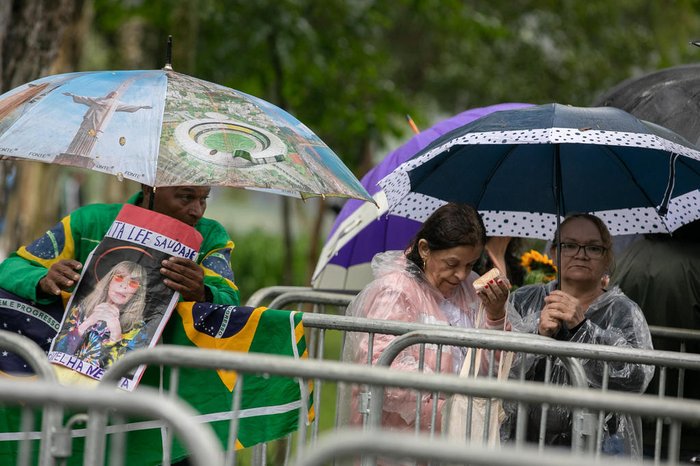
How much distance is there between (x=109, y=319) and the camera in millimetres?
4090

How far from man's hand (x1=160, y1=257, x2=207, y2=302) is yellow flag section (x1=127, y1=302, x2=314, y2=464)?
9 cm

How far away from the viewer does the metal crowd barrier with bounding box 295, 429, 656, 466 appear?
7.63ft

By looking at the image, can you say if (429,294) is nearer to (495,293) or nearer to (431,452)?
(495,293)

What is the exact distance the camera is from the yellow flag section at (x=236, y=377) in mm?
4246

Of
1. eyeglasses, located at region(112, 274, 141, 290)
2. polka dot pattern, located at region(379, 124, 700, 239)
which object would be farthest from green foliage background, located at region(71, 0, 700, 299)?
eyeglasses, located at region(112, 274, 141, 290)

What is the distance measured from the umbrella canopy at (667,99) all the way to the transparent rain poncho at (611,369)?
152cm

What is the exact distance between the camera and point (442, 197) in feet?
18.6

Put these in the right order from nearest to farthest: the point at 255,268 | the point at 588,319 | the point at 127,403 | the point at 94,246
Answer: the point at 127,403
the point at 94,246
the point at 588,319
the point at 255,268

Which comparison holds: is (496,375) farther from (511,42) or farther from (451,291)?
(511,42)

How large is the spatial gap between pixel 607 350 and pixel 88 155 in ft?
6.46

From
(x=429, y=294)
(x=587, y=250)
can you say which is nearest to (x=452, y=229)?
(x=429, y=294)

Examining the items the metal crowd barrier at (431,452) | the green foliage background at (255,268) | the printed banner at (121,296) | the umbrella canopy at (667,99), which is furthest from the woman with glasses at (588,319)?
the green foliage background at (255,268)

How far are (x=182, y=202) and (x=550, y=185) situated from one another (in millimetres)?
2003

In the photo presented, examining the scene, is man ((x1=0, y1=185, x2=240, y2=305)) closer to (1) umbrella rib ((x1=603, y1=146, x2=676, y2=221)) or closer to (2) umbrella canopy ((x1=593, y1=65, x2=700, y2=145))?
(1) umbrella rib ((x1=603, y1=146, x2=676, y2=221))
